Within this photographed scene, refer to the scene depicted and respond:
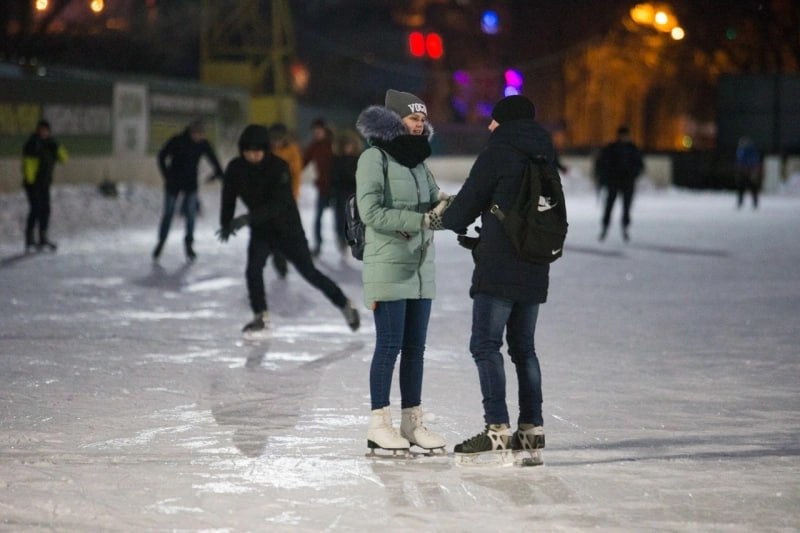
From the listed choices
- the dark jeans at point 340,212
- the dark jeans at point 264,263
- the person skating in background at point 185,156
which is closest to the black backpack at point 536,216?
the dark jeans at point 264,263

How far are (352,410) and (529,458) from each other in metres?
1.59

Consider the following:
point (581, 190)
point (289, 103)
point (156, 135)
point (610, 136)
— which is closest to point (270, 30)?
point (289, 103)

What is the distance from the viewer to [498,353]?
632 cm

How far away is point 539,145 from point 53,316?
264 inches

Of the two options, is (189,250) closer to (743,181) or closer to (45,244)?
(45,244)

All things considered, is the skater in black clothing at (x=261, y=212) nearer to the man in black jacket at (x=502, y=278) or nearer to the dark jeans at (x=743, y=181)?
the man in black jacket at (x=502, y=278)

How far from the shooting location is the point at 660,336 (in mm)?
10727

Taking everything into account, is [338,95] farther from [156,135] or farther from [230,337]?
[230,337]

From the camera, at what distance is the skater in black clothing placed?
34.9 feet

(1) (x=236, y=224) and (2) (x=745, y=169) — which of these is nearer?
(1) (x=236, y=224)

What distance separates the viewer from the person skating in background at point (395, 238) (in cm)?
630

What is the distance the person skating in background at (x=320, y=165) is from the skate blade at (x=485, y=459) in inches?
470

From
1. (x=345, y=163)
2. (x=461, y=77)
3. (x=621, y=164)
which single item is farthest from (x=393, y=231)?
(x=461, y=77)

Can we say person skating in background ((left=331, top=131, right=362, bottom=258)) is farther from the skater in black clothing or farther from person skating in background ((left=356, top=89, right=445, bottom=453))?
person skating in background ((left=356, top=89, right=445, bottom=453))
